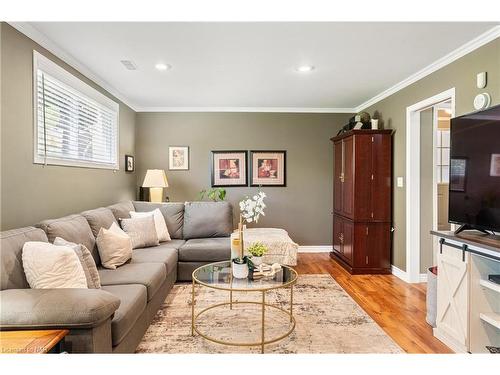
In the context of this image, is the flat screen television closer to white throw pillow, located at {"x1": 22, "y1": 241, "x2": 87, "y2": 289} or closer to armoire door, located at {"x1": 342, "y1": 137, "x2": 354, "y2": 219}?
armoire door, located at {"x1": 342, "y1": 137, "x2": 354, "y2": 219}

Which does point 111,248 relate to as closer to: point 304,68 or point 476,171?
point 304,68

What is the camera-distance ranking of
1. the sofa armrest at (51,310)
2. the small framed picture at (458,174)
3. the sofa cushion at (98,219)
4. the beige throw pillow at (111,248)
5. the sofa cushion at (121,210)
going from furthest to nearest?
the sofa cushion at (121,210) < the sofa cushion at (98,219) < the beige throw pillow at (111,248) < the small framed picture at (458,174) < the sofa armrest at (51,310)

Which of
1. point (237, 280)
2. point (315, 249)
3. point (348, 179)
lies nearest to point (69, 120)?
point (237, 280)

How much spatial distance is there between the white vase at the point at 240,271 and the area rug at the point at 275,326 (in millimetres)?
451

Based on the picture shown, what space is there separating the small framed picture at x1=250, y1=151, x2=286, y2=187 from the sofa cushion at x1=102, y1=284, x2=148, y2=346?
127 inches

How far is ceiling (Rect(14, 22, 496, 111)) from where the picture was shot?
7.75 feet

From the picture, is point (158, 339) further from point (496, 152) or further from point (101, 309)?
point (496, 152)

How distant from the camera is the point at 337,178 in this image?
15.7ft

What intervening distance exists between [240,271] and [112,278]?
3.36 ft

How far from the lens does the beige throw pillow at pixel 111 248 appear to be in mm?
2672

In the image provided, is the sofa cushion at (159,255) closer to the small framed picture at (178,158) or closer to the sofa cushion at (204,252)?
the sofa cushion at (204,252)

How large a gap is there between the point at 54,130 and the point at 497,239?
368 cm

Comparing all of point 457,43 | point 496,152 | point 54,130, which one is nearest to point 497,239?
point 496,152

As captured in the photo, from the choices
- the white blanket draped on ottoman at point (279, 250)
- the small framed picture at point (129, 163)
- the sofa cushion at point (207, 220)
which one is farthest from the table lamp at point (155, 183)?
the white blanket draped on ottoman at point (279, 250)
